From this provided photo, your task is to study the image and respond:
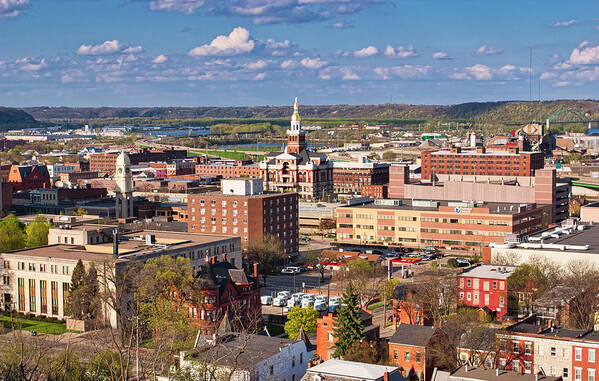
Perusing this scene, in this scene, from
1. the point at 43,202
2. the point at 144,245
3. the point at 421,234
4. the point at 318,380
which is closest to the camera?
the point at 318,380

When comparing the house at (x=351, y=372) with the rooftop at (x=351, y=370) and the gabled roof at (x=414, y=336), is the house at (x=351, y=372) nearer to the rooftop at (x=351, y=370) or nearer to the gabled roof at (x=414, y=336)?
the rooftop at (x=351, y=370)

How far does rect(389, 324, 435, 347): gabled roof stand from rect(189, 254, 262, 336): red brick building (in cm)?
1287

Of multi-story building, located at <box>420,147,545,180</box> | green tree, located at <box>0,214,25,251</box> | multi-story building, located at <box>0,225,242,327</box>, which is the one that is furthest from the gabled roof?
multi-story building, located at <box>420,147,545,180</box>

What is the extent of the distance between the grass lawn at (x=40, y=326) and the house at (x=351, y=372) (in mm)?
29534

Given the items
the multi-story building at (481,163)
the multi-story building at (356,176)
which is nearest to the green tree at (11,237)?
the multi-story building at (356,176)

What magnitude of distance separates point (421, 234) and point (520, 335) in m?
61.7

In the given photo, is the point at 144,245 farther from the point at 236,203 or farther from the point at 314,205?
the point at 314,205

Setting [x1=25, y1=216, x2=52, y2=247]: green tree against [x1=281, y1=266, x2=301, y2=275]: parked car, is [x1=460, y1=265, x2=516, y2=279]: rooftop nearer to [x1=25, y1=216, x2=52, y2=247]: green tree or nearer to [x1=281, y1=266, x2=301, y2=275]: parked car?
[x1=281, y1=266, x2=301, y2=275]: parked car

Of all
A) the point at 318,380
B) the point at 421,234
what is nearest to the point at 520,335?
the point at 318,380

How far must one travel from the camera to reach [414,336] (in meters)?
53.7

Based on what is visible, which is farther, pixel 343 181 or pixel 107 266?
pixel 343 181

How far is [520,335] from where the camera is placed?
5306 centimetres

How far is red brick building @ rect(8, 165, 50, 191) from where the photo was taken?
159375 mm

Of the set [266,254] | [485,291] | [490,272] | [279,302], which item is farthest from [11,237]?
[485,291]
